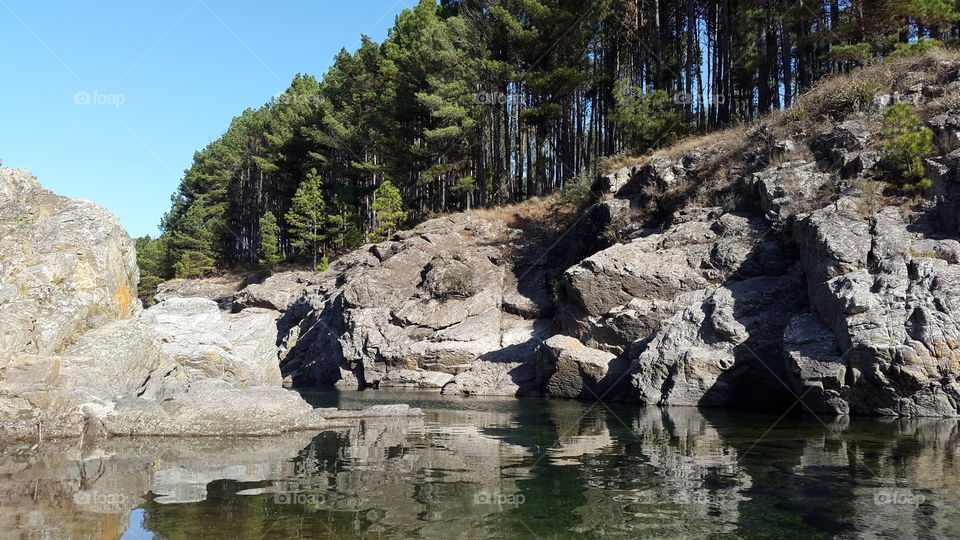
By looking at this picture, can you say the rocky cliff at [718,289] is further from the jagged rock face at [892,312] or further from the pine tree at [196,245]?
the pine tree at [196,245]

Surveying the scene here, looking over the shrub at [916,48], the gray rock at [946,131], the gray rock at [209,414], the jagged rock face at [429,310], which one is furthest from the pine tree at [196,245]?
the gray rock at [946,131]

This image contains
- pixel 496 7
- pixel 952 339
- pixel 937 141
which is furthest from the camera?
pixel 496 7

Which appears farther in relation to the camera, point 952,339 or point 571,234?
point 571,234

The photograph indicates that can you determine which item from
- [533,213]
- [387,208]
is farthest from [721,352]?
[387,208]

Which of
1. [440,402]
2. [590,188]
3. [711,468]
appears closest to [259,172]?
[590,188]

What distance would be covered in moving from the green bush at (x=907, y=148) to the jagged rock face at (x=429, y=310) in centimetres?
1547

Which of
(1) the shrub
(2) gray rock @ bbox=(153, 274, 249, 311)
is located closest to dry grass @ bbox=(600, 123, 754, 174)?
(1) the shrub

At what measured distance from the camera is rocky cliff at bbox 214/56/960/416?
60.6 feet

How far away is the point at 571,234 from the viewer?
1513 inches

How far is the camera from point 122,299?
1745 cm

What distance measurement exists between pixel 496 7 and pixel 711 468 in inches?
1473

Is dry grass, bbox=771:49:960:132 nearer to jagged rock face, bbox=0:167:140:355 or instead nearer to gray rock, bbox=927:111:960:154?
gray rock, bbox=927:111:960:154

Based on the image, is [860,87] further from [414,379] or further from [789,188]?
[414,379]

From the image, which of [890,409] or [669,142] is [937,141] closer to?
[890,409]
